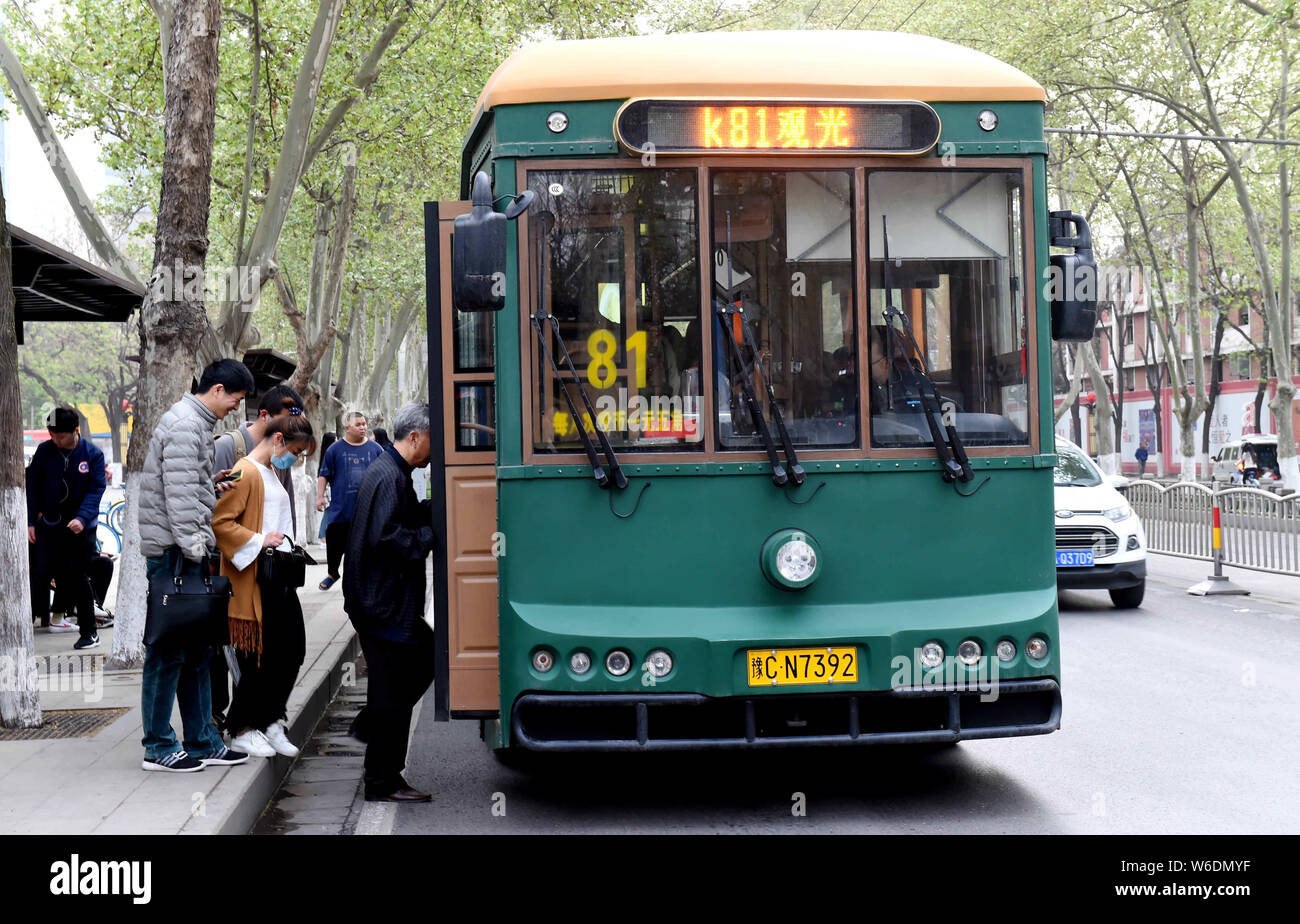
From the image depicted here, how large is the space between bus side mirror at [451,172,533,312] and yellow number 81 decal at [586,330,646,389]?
52cm

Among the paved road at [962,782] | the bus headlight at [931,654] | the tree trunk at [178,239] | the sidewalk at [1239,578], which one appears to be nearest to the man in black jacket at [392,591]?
the paved road at [962,782]

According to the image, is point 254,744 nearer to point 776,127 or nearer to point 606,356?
point 606,356

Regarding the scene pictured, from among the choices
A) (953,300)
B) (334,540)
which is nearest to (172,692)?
(334,540)

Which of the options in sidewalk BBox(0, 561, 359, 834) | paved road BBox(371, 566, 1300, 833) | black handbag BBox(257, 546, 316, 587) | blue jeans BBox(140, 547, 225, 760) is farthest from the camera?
black handbag BBox(257, 546, 316, 587)

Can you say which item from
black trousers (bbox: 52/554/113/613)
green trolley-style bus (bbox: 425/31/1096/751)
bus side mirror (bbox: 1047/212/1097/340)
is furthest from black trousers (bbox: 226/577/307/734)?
black trousers (bbox: 52/554/113/613)

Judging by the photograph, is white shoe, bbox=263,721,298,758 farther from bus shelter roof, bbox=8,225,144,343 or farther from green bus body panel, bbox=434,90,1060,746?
bus shelter roof, bbox=8,225,144,343

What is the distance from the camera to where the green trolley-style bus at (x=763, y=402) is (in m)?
6.02

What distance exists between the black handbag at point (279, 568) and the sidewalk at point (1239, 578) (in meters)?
10.7

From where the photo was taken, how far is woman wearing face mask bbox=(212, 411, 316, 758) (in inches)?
283

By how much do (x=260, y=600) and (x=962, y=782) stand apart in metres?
3.50

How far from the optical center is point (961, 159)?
622 cm

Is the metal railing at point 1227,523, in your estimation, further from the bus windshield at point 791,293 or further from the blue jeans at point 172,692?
the blue jeans at point 172,692

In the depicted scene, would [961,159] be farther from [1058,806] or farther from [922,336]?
[1058,806]
